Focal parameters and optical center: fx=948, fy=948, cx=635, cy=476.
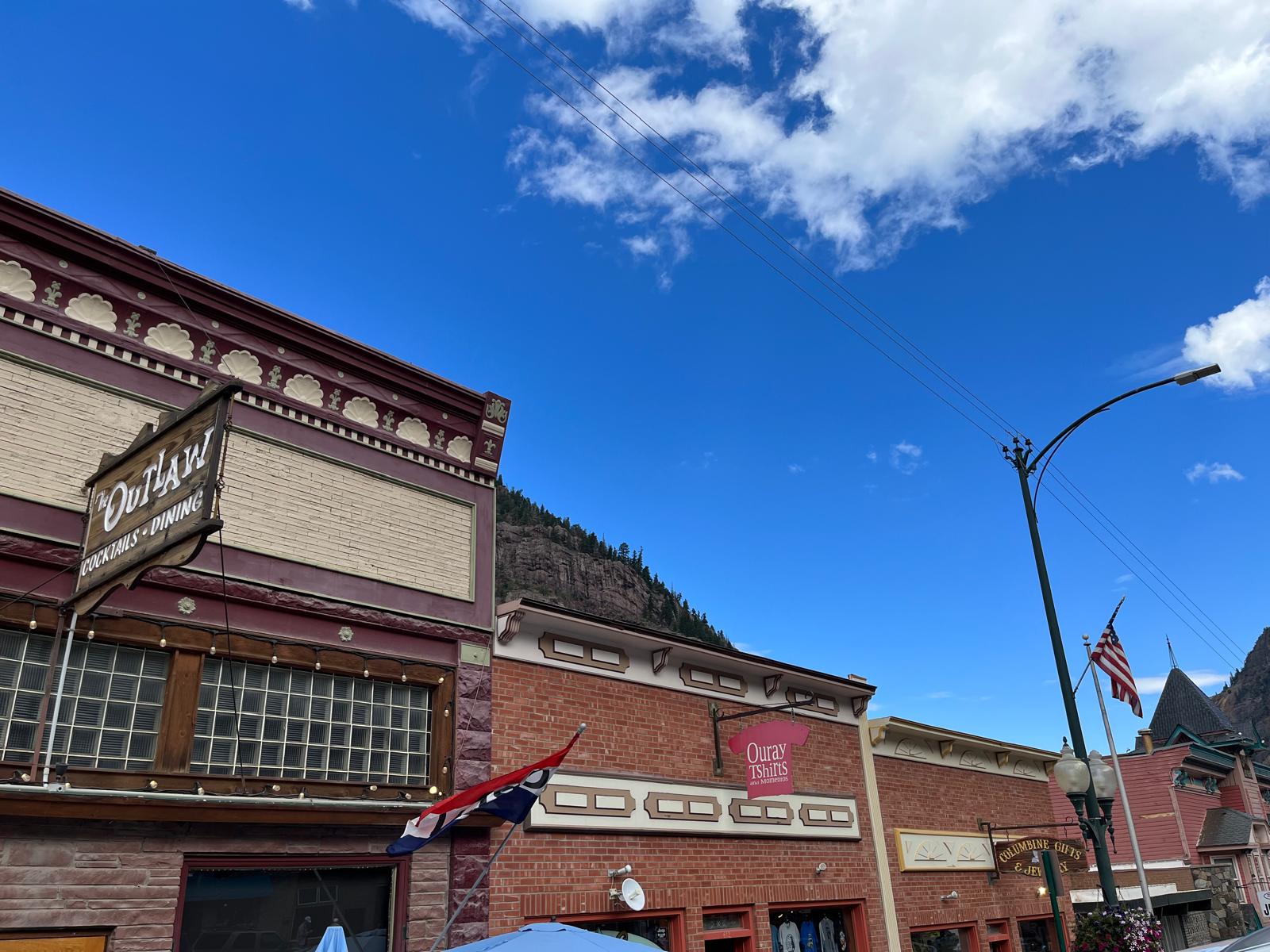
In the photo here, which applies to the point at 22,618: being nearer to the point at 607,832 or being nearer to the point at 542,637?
the point at 542,637

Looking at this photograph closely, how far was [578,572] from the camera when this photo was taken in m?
132

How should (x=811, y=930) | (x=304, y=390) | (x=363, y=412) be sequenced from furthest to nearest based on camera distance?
(x=811, y=930) < (x=363, y=412) < (x=304, y=390)

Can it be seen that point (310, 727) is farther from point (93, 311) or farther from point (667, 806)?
point (667, 806)

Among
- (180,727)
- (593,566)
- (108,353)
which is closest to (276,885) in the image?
(180,727)

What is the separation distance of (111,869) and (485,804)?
344 cm

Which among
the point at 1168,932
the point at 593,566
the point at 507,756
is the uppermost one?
the point at 593,566

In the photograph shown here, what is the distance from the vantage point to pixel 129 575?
7914mm

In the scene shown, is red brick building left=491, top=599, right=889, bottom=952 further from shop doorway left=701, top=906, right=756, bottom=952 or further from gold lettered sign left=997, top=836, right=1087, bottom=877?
gold lettered sign left=997, top=836, right=1087, bottom=877

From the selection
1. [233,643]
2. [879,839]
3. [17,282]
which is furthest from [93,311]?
[879,839]

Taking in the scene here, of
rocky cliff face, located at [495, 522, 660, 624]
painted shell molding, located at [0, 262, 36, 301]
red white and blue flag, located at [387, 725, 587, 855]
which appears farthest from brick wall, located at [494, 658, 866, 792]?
rocky cliff face, located at [495, 522, 660, 624]

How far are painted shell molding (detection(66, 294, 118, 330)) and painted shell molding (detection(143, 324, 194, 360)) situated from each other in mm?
224

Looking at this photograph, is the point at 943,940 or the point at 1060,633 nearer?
the point at 1060,633

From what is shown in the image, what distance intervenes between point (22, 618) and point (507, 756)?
608 cm

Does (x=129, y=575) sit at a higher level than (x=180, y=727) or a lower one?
higher
